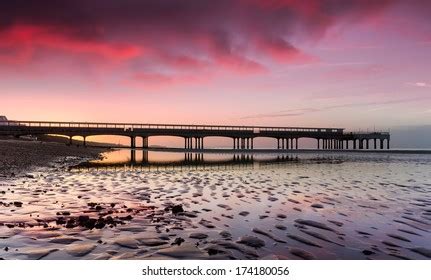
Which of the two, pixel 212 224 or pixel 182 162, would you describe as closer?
pixel 212 224

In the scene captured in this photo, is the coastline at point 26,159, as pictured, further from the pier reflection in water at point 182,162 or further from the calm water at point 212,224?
the calm water at point 212,224

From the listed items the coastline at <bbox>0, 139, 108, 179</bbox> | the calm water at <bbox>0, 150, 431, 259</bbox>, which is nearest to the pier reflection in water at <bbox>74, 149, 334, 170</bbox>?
the coastline at <bbox>0, 139, 108, 179</bbox>

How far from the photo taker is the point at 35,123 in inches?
3248

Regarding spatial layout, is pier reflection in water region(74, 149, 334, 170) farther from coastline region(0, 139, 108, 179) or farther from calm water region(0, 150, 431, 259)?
calm water region(0, 150, 431, 259)

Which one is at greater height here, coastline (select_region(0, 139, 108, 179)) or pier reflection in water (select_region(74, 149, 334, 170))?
coastline (select_region(0, 139, 108, 179))

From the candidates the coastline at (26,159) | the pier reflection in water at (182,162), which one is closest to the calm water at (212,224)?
the coastline at (26,159)

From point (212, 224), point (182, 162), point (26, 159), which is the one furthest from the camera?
point (182, 162)

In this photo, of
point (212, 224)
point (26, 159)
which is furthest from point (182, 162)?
point (212, 224)

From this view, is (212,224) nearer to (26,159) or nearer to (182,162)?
(26,159)
